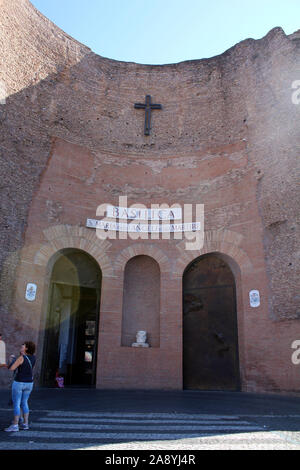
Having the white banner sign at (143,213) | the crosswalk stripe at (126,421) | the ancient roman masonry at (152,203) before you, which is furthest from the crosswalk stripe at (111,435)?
the white banner sign at (143,213)

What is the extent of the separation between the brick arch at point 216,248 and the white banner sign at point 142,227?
1.41 ft

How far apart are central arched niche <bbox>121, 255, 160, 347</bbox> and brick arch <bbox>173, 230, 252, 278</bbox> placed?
Result: 3.03 ft

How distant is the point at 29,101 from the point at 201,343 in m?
8.80

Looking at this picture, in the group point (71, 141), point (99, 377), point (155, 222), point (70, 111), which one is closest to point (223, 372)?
point (99, 377)

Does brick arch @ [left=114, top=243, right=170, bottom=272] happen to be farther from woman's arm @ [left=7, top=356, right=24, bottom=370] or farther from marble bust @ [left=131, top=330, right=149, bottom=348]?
woman's arm @ [left=7, top=356, right=24, bottom=370]

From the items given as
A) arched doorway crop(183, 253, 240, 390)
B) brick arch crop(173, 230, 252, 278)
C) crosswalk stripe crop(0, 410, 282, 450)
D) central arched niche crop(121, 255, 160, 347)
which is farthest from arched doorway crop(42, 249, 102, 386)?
crosswalk stripe crop(0, 410, 282, 450)

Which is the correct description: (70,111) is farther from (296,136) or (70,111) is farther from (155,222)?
(296,136)

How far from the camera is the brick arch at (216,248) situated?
11859mm

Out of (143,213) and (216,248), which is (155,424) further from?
(143,213)

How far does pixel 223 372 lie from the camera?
452 inches

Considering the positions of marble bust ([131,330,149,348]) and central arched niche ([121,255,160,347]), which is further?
central arched niche ([121,255,160,347])

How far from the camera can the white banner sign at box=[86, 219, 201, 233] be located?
12.6 meters

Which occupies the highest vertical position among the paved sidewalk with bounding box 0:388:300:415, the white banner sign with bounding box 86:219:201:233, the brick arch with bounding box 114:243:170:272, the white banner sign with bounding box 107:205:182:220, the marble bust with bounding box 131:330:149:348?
the white banner sign with bounding box 107:205:182:220

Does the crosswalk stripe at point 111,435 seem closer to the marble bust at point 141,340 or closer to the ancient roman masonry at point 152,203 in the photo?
the ancient roman masonry at point 152,203
